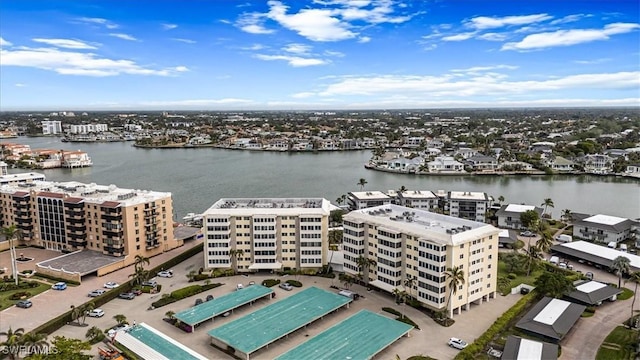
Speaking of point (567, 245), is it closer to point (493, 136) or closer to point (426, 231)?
point (426, 231)

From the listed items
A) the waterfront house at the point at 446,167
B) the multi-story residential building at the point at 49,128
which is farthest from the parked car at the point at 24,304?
the multi-story residential building at the point at 49,128

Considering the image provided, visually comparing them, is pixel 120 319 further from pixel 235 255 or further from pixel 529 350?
pixel 529 350

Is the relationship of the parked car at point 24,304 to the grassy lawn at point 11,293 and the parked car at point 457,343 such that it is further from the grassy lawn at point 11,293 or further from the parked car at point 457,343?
the parked car at point 457,343

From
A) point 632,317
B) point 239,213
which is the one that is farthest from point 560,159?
point 239,213

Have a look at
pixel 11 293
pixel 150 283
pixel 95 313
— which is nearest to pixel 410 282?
pixel 150 283

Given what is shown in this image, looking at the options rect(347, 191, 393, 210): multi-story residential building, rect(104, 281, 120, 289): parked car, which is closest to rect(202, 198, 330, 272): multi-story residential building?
rect(104, 281, 120, 289): parked car

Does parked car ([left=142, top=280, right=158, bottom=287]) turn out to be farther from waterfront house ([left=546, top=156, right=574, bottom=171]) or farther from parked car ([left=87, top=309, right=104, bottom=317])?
waterfront house ([left=546, top=156, right=574, bottom=171])
